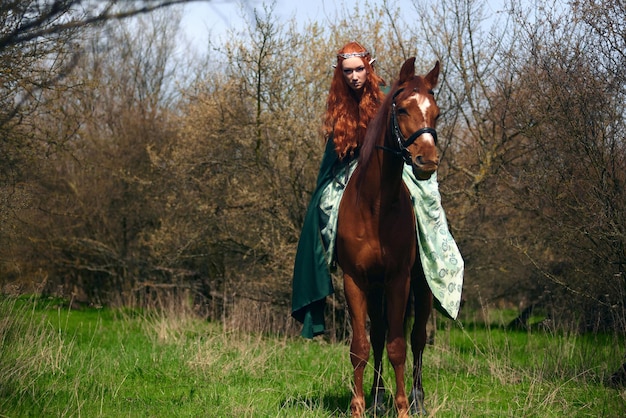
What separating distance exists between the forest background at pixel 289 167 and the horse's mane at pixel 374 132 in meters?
1.99

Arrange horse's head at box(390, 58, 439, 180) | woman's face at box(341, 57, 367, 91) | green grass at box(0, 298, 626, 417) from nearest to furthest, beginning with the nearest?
horse's head at box(390, 58, 439, 180) → green grass at box(0, 298, 626, 417) → woman's face at box(341, 57, 367, 91)

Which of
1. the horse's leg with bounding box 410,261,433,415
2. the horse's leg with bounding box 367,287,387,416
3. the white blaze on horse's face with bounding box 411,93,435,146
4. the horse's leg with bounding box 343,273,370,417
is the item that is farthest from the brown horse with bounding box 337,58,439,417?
the horse's leg with bounding box 410,261,433,415

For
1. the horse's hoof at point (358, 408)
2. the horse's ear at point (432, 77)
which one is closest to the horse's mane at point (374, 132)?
the horse's ear at point (432, 77)

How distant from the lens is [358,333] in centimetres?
491

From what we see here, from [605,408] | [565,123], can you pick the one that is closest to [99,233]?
[565,123]

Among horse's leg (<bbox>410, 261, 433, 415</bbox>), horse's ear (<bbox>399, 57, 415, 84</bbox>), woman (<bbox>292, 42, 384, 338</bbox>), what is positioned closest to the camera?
horse's ear (<bbox>399, 57, 415, 84</bbox>)

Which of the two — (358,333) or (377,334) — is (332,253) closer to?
(358,333)

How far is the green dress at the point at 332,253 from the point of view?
208 inches

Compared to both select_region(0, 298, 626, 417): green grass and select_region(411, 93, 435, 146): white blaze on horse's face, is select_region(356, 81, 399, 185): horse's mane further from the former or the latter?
select_region(0, 298, 626, 417): green grass

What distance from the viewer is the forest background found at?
6688mm

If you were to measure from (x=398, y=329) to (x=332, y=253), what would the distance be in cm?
70

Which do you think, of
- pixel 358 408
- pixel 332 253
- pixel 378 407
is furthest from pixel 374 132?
pixel 378 407

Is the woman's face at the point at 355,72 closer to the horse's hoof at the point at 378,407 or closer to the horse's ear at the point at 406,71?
the horse's ear at the point at 406,71

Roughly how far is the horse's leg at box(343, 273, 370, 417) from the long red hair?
3.26 ft
